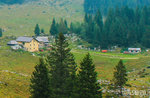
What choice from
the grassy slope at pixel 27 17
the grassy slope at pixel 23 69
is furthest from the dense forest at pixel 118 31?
the grassy slope at pixel 27 17

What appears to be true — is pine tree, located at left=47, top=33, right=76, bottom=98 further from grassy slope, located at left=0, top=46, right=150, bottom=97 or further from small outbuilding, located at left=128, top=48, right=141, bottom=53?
small outbuilding, located at left=128, top=48, right=141, bottom=53

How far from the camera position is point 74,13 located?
197875mm

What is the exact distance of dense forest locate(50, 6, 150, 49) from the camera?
108m

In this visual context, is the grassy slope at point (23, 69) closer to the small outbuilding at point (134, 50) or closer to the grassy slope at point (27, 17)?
the small outbuilding at point (134, 50)

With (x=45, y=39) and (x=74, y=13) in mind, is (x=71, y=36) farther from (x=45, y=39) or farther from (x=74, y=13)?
(x=74, y=13)

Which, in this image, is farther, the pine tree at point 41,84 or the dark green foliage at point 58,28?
the dark green foliage at point 58,28

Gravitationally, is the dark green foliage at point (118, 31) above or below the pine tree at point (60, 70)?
above

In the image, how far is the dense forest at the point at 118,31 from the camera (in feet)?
355

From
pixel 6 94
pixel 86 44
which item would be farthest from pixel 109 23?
pixel 6 94

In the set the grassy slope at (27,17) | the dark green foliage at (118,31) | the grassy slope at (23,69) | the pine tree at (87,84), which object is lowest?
the grassy slope at (23,69)

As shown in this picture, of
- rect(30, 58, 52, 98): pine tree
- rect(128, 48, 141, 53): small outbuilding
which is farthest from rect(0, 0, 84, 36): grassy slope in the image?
rect(30, 58, 52, 98): pine tree

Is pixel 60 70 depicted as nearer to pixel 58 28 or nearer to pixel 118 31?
pixel 118 31

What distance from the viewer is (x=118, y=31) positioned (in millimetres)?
111438

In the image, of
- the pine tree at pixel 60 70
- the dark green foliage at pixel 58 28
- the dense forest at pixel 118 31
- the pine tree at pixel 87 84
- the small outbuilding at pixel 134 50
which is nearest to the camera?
the pine tree at pixel 87 84
